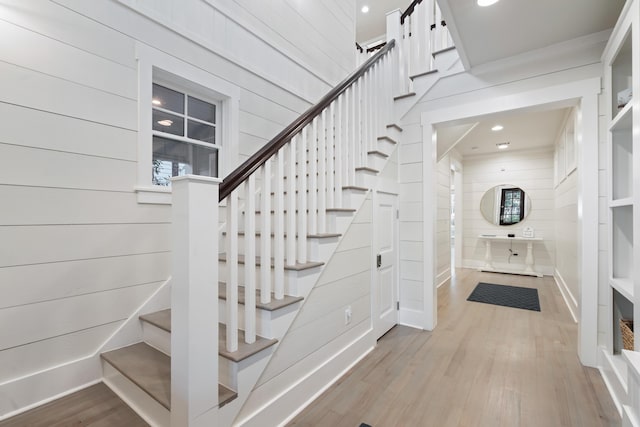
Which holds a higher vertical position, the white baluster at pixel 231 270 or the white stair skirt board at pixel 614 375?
the white baluster at pixel 231 270

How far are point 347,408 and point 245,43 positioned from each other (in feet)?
10.2

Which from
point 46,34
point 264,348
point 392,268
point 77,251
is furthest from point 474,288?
point 46,34

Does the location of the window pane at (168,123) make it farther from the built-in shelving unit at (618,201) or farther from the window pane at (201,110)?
the built-in shelving unit at (618,201)

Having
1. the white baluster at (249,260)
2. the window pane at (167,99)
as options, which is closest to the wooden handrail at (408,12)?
the window pane at (167,99)

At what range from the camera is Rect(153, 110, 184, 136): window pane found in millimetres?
2180

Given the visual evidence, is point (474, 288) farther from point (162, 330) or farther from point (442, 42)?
point (162, 330)

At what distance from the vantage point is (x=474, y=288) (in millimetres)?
4844

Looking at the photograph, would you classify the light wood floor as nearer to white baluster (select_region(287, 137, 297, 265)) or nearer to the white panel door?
the white panel door

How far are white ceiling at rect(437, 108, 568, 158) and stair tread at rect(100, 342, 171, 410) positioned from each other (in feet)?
12.2

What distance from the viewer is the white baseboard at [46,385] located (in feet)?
4.98

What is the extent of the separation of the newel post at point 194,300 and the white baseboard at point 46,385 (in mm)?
920

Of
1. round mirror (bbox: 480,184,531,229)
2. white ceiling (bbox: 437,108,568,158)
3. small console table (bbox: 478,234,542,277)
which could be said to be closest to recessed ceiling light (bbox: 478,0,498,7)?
white ceiling (bbox: 437,108,568,158)

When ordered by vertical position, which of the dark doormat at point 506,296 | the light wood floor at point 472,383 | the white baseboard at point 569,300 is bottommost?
the dark doormat at point 506,296

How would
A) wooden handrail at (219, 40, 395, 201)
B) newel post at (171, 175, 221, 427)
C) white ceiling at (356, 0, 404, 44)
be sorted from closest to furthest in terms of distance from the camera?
1. newel post at (171, 175, 221, 427)
2. wooden handrail at (219, 40, 395, 201)
3. white ceiling at (356, 0, 404, 44)
